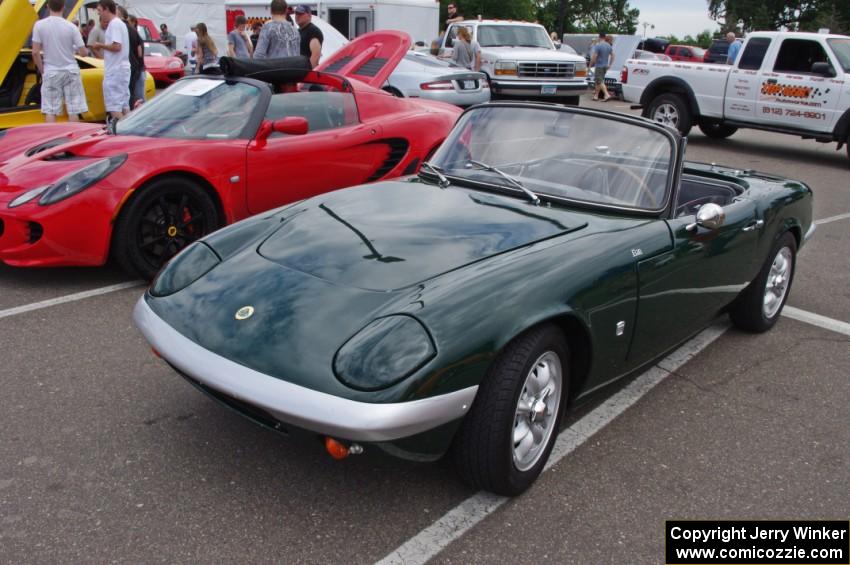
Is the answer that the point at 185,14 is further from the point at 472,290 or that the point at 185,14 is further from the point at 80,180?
the point at 472,290

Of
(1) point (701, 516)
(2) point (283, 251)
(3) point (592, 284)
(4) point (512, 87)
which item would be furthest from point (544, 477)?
(4) point (512, 87)

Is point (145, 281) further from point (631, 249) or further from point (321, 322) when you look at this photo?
point (631, 249)

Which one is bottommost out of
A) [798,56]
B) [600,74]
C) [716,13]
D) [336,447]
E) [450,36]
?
[336,447]

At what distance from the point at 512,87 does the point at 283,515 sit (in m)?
13.3

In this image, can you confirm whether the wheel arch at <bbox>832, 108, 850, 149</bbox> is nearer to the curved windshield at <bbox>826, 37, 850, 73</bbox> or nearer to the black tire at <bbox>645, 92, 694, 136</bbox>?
the curved windshield at <bbox>826, 37, 850, 73</bbox>

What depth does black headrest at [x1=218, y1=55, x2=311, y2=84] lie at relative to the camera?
18.9 feet

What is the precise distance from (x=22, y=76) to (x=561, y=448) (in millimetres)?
8172

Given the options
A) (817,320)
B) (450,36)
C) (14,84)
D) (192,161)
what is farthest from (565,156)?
(450,36)

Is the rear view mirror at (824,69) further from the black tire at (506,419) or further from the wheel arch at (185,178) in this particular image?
the black tire at (506,419)

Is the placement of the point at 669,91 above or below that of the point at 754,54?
below

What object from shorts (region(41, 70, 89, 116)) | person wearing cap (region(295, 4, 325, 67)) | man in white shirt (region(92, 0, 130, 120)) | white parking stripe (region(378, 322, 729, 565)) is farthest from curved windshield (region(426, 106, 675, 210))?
man in white shirt (region(92, 0, 130, 120))

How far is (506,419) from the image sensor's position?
102 inches

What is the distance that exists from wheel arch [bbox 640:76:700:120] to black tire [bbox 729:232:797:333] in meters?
8.46

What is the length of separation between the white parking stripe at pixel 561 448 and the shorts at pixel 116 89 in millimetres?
7488
